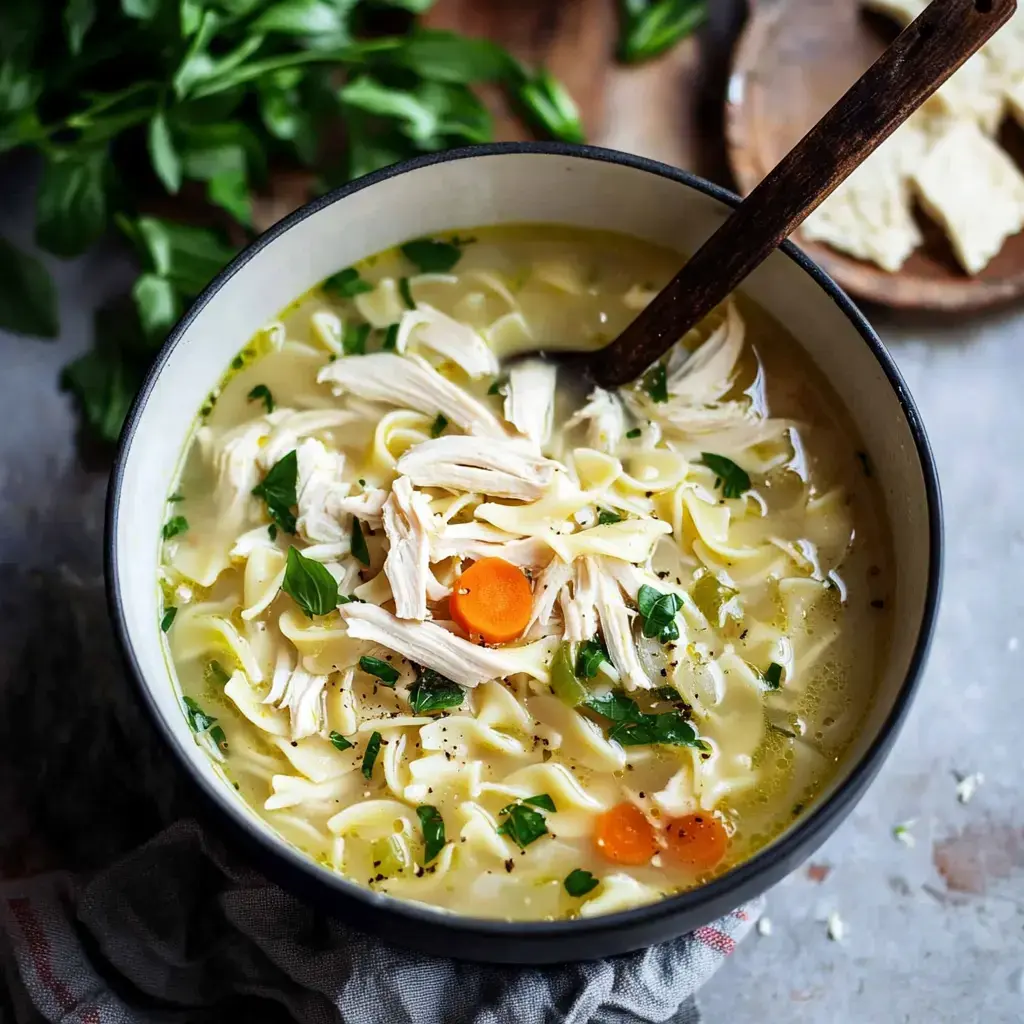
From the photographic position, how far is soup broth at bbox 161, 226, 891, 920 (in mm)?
2840

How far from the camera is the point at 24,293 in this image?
3.77 m

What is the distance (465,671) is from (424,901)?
0.53 meters

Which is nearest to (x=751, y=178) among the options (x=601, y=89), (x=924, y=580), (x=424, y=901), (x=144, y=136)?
(x=601, y=89)

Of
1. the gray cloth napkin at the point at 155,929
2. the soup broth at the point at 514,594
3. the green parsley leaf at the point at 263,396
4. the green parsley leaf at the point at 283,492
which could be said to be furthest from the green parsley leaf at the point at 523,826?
the green parsley leaf at the point at 263,396

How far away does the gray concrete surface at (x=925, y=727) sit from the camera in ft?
11.1

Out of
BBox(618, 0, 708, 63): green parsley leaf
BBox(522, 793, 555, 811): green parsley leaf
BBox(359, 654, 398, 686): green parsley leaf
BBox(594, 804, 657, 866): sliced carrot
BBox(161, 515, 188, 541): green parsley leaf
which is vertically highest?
BBox(618, 0, 708, 63): green parsley leaf

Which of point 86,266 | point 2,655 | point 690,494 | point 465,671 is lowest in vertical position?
point 2,655

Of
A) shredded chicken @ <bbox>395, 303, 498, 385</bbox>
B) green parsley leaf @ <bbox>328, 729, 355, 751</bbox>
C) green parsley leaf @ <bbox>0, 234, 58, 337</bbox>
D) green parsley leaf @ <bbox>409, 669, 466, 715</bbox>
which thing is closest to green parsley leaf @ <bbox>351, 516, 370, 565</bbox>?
green parsley leaf @ <bbox>409, 669, 466, 715</bbox>

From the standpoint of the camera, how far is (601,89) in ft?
13.7

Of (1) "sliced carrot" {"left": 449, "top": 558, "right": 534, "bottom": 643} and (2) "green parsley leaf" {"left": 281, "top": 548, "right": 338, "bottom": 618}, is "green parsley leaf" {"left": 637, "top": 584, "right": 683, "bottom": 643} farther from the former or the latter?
(2) "green parsley leaf" {"left": 281, "top": 548, "right": 338, "bottom": 618}

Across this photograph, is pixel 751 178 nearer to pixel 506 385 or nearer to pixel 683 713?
pixel 506 385

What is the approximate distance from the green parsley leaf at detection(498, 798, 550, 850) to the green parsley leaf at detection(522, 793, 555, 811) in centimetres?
2

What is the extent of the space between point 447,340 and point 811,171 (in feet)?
3.53

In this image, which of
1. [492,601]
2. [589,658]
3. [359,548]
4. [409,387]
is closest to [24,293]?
[409,387]
